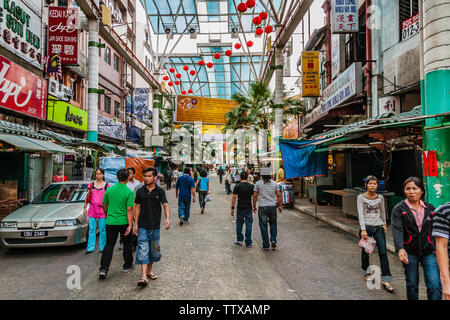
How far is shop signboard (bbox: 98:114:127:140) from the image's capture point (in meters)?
19.8

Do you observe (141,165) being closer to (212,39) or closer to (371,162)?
(371,162)

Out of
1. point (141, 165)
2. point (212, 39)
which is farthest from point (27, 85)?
point (212, 39)

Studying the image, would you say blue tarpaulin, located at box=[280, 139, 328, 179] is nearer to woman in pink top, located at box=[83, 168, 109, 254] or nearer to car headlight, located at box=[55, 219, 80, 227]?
woman in pink top, located at box=[83, 168, 109, 254]

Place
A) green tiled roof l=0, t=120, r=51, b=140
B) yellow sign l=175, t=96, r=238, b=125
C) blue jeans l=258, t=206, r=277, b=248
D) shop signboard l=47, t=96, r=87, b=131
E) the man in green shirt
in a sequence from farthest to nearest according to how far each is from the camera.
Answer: yellow sign l=175, t=96, r=238, b=125, shop signboard l=47, t=96, r=87, b=131, green tiled roof l=0, t=120, r=51, b=140, blue jeans l=258, t=206, r=277, b=248, the man in green shirt

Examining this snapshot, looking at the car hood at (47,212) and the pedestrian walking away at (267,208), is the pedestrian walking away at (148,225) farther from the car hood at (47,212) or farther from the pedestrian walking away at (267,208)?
the pedestrian walking away at (267,208)

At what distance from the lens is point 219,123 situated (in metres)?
28.7

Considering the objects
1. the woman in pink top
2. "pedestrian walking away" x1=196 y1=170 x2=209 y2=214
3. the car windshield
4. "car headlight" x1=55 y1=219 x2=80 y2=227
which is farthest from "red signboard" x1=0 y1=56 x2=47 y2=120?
"pedestrian walking away" x1=196 y1=170 x2=209 y2=214

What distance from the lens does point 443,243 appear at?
8.64ft

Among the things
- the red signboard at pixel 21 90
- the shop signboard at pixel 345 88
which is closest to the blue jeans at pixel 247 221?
the shop signboard at pixel 345 88

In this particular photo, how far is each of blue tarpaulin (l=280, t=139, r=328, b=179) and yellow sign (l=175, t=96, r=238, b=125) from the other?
19.1m

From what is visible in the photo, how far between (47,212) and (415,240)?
6.86 metres

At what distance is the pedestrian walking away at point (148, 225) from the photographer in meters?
4.33

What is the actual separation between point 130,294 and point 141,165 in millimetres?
11011

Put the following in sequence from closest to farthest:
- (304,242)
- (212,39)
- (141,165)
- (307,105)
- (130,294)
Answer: (130,294) < (304,242) < (141,165) < (307,105) < (212,39)
